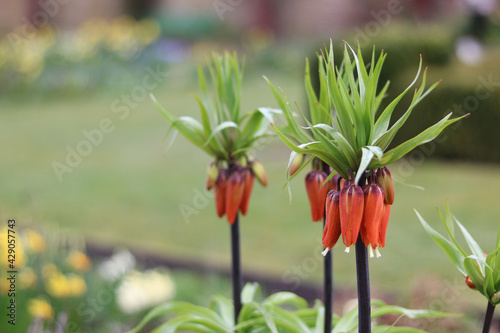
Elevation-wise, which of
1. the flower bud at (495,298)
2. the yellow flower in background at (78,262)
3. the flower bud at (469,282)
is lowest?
the flower bud at (495,298)

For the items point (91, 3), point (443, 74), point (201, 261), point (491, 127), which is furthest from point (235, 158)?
point (91, 3)

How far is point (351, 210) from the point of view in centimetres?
134

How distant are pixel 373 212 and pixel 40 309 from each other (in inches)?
76.8

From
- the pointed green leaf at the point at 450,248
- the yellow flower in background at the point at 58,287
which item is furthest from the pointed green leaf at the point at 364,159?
the yellow flower in background at the point at 58,287

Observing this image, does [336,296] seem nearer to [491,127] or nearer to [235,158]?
[235,158]

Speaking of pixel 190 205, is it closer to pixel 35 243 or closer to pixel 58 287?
pixel 35 243

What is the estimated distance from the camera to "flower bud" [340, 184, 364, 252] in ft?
4.39

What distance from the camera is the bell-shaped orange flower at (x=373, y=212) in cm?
135

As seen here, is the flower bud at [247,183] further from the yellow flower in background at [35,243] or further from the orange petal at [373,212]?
the yellow flower in background at [35,243]

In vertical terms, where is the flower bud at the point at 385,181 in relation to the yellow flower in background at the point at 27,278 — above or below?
above

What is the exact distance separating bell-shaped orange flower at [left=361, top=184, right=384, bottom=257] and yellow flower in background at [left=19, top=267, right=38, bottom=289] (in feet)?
7.39

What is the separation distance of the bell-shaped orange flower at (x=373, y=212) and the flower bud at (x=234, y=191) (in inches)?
19.5

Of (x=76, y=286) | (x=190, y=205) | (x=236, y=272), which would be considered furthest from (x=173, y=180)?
(x=236, y=272)

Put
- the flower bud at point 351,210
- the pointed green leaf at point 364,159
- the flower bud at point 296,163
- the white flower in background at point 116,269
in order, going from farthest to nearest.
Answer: the white flower in background at point 116,269 < the flower bud at point 296,163 < the flower bud at point 351,210 < the pointed green leaf at point 364,159
